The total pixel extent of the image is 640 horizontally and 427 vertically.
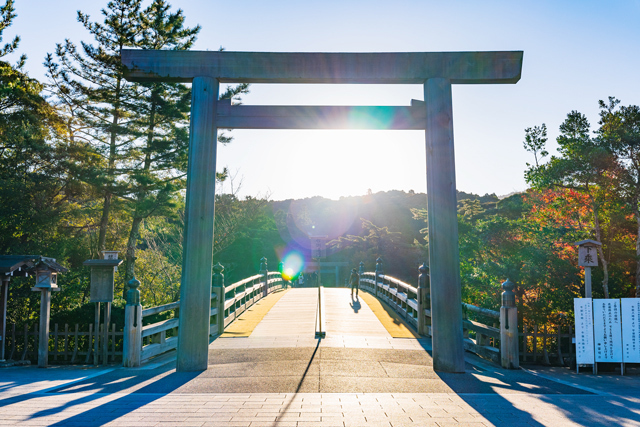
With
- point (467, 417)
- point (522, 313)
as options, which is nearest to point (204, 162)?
point (467, 417)

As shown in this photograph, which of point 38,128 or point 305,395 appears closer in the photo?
point 305,395

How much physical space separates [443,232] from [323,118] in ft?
8.69

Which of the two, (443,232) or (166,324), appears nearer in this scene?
(443,232)

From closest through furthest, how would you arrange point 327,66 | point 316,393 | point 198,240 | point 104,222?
1. point 316,393
2. point 198,240
3. point 327,66
4. point 104,222

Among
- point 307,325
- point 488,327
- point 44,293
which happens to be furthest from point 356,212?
point 44,293

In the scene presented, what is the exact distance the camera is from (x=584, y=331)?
24.5 feet

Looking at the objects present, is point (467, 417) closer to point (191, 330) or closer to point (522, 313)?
point (191, 330)

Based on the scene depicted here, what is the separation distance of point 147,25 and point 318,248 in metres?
14.2

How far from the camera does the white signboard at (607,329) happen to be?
7414mm

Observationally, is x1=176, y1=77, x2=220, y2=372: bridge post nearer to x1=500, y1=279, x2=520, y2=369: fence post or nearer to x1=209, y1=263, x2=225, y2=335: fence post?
x1=209, y1=263, x2=225, y2=335: fence post

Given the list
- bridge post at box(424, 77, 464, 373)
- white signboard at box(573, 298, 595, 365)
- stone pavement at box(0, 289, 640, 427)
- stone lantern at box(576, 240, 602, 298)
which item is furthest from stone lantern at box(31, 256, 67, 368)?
stone lantern at box(576, 240, 602, 298)

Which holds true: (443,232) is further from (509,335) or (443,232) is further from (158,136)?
(158,136)

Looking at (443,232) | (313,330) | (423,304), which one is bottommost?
(313,330)

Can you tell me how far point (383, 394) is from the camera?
216 inches
